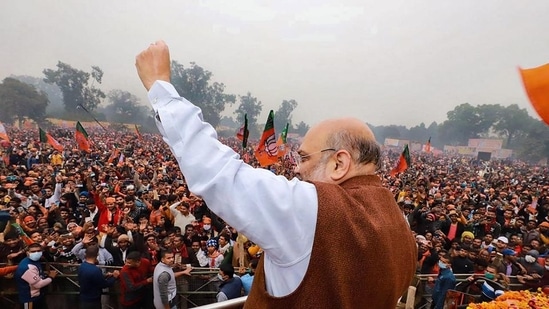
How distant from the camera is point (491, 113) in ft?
187

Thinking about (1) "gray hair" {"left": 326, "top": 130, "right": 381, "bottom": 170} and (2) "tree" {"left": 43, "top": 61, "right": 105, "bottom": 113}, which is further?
(2) "tree" {"left": 43, "top": 61, "right": 105, "bottom": 113}

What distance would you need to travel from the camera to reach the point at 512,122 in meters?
55.1

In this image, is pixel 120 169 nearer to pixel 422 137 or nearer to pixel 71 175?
pixel 71 175

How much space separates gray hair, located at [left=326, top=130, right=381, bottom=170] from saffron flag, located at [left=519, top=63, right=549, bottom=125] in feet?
2.20

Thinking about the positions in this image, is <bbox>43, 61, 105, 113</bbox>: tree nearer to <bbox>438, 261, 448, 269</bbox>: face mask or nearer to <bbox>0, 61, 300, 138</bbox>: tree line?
<bbox>0, 61, 300, 138</bbox>: tree line

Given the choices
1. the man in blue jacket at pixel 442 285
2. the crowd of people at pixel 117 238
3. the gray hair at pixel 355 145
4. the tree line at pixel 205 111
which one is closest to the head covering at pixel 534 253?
the man in blue jacket at pixel 442 285

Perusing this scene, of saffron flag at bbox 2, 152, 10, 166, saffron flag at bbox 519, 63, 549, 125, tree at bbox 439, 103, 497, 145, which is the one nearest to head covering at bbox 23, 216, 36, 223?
saffron flag at bbox 519, 63, 549, 125

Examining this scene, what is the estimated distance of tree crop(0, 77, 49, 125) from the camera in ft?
121

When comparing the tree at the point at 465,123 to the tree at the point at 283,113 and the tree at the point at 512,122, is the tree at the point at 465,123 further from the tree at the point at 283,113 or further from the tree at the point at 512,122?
the tree at the point at 283,113

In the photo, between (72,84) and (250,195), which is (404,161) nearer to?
(250,195)

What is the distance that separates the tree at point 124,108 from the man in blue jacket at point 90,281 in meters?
51.6

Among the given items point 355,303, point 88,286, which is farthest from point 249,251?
point 355,303

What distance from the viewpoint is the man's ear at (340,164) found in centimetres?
102

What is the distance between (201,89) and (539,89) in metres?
58.6
